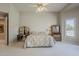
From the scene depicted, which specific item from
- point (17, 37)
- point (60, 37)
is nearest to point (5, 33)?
point (17, 37)

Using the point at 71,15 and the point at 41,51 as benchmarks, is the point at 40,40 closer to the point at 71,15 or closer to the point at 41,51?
the point at 41,51

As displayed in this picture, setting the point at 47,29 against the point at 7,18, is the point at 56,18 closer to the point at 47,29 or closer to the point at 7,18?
the point at 47,29

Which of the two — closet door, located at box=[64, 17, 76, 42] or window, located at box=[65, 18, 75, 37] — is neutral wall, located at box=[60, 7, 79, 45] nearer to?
closet door, located at box=[64, 17, 76, 42]

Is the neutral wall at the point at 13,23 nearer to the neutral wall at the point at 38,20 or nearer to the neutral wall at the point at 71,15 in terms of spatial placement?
the neutral wall at the point at 38,20

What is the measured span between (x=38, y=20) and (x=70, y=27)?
1.79 metres

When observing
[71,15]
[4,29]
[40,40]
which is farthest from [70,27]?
[4,29]

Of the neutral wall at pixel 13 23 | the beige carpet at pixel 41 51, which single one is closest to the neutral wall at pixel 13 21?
the neutral wall at pixel 13 23

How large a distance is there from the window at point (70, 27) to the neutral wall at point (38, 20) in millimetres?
655

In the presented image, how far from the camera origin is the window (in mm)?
6220

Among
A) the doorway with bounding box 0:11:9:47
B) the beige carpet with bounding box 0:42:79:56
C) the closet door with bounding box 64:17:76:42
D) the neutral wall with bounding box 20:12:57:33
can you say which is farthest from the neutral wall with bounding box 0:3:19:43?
the closet door with bounding box 64:17:76:42

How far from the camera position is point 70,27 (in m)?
6.59

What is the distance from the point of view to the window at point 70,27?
622 centimetres

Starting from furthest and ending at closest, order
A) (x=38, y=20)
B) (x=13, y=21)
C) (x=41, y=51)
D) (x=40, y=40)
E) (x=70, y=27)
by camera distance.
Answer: (x=70, y=27) < (x=13, y=21) < (x=40, y=40) < (x=38, y=20) < (x=41, y=51)

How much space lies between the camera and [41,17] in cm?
598
